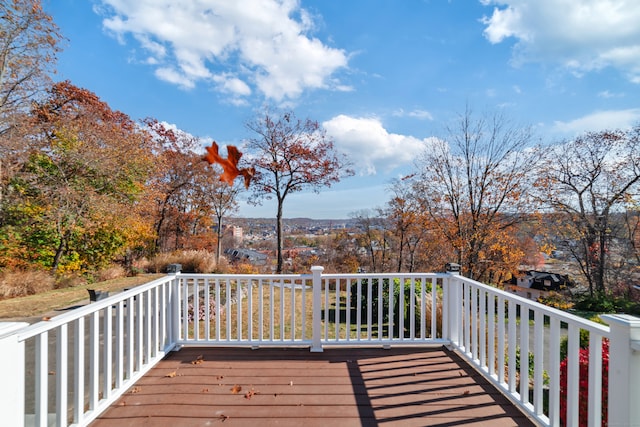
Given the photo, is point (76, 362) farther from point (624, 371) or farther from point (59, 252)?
point (59, 252)

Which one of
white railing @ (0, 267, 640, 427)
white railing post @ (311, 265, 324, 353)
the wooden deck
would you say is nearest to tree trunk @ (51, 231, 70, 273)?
white railing @ (0, 267, 640, 427)

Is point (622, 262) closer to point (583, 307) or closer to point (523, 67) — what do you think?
point (583, 307)

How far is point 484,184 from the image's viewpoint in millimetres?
8859

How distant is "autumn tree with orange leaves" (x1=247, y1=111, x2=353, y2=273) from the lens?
10477 millimetres

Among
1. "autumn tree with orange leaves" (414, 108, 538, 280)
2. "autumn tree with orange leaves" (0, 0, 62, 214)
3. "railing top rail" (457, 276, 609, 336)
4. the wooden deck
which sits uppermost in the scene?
"autumn tree with orange leaves" (0, 0, 62, 214)

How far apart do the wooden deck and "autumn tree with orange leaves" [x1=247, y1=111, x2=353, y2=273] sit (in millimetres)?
7935

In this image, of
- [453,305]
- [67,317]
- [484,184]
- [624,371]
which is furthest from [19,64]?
[484,184]

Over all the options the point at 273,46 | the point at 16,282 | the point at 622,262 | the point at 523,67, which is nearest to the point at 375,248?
the point at 622,262

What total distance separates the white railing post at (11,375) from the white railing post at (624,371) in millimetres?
2626

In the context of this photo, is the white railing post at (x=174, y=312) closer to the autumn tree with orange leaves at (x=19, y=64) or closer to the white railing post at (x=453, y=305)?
the white railing post at (x=453, y=305)

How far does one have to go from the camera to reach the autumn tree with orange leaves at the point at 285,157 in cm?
1048

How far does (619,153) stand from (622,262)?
362 cm

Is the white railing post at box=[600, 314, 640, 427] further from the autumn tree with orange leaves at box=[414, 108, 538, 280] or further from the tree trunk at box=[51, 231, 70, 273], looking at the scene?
the tree trunk at box=[51, 231, 70, 273]

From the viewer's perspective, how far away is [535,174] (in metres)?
9.08
